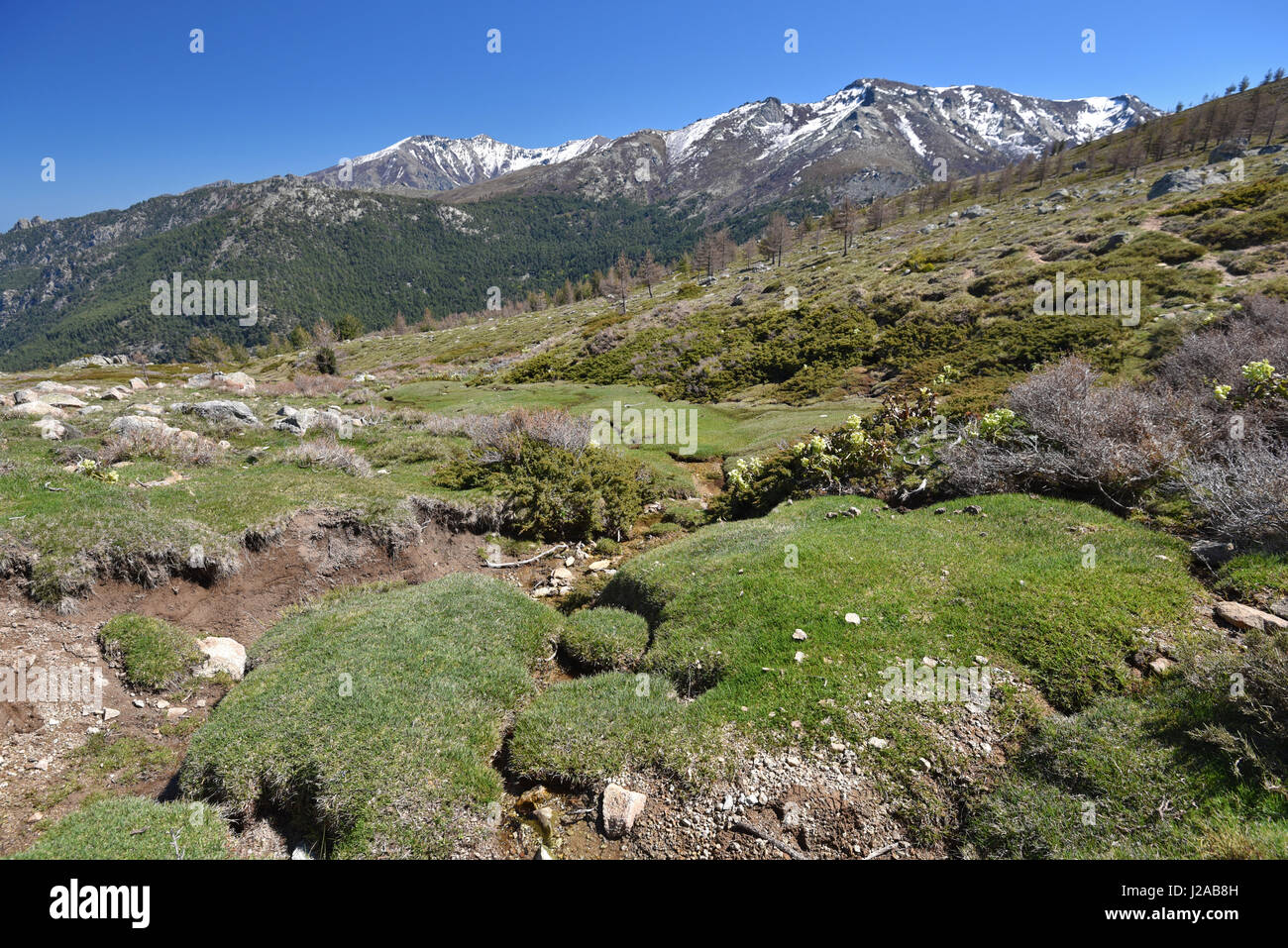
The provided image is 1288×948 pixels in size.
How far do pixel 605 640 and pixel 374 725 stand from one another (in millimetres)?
3954

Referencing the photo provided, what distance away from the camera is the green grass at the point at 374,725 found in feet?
20.1

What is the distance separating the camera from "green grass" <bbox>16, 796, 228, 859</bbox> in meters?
5.50

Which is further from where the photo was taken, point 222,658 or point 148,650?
point 222,658

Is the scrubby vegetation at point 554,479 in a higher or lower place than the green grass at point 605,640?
higher

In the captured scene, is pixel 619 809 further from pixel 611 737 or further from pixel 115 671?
pixel 115 671

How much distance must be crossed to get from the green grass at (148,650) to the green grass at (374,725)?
1529 millimetres

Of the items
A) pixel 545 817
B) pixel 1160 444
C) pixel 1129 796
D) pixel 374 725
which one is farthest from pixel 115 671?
pixel 1160 444

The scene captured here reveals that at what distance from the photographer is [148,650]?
975 cm

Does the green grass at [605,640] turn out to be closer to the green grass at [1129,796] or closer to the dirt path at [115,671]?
the dirt path at [115,671]

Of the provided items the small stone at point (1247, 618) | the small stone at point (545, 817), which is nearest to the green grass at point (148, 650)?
the small stone at point (545, 817)

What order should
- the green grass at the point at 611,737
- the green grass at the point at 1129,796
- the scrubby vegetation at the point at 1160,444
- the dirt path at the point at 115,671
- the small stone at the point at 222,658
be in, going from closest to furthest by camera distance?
the green grass at the point at 1129,796, the green grass at the point at 611,737, the dirt path at the point at 115,671, the scrubby vegetation at the point at 1160,444, the small stone at the point at 222,658
